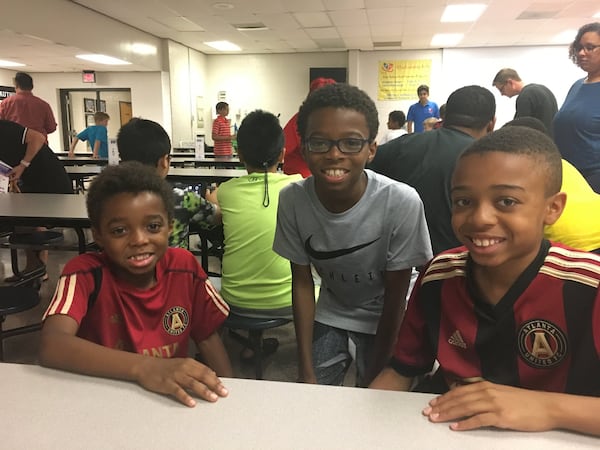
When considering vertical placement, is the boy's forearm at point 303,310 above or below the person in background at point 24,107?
below

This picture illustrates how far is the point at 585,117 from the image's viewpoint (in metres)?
2.49

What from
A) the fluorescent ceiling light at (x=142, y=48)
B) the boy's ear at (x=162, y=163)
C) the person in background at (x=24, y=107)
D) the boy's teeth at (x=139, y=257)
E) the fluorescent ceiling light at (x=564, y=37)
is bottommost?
the boy's teeth at (x=139, y=257)

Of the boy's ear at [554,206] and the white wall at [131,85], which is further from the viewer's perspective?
the white wall at [131,85]

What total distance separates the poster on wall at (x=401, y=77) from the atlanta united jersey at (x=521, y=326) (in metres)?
10.6

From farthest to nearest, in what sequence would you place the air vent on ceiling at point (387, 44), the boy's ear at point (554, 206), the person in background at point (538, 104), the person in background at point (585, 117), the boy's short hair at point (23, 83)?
the air vent on ceiling at point (387, 44) → the boy's short hair at point (23, 83) → the person in background at point (538, 104) → the person in background at point (585, 117) → the boy's ear at point (554, 206)

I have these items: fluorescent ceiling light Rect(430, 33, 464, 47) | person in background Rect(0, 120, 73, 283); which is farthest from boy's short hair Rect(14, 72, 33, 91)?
fluorescent ceiling light Rect(430, 33, 464, 47)

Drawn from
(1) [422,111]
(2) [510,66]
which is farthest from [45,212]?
(2) [510,66]

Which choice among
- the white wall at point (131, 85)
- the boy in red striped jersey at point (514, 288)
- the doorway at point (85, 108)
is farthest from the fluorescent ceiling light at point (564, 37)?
the boy in red striped jersey at point (514, 288)

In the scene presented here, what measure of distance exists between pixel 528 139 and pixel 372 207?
21.0 inches

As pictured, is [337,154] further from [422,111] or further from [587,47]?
[422,111]

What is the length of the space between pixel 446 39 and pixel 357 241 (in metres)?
9.37

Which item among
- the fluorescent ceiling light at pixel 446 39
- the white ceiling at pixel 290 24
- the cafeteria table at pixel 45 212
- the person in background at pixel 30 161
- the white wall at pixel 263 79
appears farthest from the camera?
the white wall at pixel 263 79

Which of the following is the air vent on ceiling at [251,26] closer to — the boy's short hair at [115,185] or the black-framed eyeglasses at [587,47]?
the black-framed eyeglasses at [587,47]

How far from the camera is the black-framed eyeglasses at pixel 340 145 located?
4.24ft
